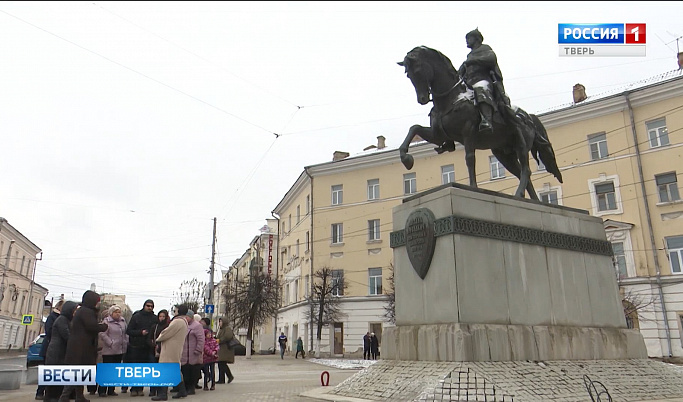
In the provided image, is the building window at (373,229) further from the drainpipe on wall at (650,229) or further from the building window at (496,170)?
the drainpipe on wall at (650,229)

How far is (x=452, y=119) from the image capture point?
9.27 meters

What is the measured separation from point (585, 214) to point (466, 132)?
320cm

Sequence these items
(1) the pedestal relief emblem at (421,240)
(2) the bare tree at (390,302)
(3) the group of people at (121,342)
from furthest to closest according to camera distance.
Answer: (2) the bare tree at (390,302) < (1) the pedestal relief emblem at (421,240) < (3) the group of people at (121,342)

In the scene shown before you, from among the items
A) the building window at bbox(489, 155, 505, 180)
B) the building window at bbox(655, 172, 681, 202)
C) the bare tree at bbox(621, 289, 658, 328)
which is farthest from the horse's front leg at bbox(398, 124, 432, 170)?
the building window at bbox(489, 155, 505, 180)

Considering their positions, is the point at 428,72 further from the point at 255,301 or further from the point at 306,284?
the point at 255,301

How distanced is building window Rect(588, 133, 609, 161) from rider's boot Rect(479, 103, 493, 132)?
83.7 ft

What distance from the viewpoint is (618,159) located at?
3052 cm

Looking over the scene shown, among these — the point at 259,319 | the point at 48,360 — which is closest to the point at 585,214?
the point at 48,360

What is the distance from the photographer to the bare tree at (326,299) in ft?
121

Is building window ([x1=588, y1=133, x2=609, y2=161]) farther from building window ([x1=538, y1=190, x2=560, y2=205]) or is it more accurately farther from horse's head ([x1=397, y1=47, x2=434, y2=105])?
horse's head ([x1=397, y1=47, x2=434, y2=105])

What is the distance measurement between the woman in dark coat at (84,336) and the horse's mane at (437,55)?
6760mm

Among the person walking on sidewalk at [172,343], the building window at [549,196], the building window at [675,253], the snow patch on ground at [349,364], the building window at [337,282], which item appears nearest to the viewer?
the person walking on sidewalk at [172,343]

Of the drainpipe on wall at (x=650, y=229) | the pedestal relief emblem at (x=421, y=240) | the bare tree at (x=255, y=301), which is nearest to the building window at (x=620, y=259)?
the drainpipe on wall at (x=650, y=229)

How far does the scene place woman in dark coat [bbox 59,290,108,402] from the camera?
318 inches
